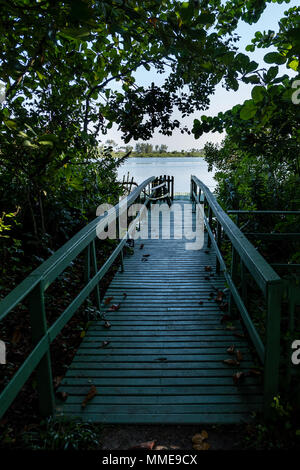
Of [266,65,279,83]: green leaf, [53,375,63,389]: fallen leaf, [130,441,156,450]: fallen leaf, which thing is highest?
[266,65,279,83]: green leaf

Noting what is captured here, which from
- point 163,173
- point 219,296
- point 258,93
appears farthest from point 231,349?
point 163,173

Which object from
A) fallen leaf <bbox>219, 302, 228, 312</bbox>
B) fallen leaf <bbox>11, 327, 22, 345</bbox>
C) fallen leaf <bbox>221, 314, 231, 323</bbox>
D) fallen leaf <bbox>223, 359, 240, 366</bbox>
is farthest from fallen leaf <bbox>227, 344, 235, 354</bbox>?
fallen leaf <bbox>11, 327, 22, 345</bbox>

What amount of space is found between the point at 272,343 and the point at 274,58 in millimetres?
1609

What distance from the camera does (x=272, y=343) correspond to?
6.49 feet

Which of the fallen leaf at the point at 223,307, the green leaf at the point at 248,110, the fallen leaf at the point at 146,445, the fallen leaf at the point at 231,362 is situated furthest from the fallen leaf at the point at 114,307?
the green leaf at the point at 248,110

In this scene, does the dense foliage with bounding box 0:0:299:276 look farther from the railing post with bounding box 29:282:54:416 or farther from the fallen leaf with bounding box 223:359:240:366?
the fallen leaf with bounding box 223:359:240:366

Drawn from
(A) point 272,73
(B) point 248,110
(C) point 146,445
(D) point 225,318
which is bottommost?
(C) point 146,445

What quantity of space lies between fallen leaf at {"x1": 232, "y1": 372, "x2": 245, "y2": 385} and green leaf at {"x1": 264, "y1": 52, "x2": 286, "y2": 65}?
214 centimetres

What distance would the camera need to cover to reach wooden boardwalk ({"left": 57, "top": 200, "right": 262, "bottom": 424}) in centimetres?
223

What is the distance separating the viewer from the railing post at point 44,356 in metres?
1.91

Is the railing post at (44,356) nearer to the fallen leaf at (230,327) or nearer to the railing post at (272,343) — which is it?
the railing post at (272,343)

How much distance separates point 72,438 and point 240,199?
521 centimetres

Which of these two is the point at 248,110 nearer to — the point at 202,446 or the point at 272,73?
the point at 272,73

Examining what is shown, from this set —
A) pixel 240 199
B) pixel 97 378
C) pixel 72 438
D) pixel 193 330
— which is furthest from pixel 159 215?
pixel 72 438
